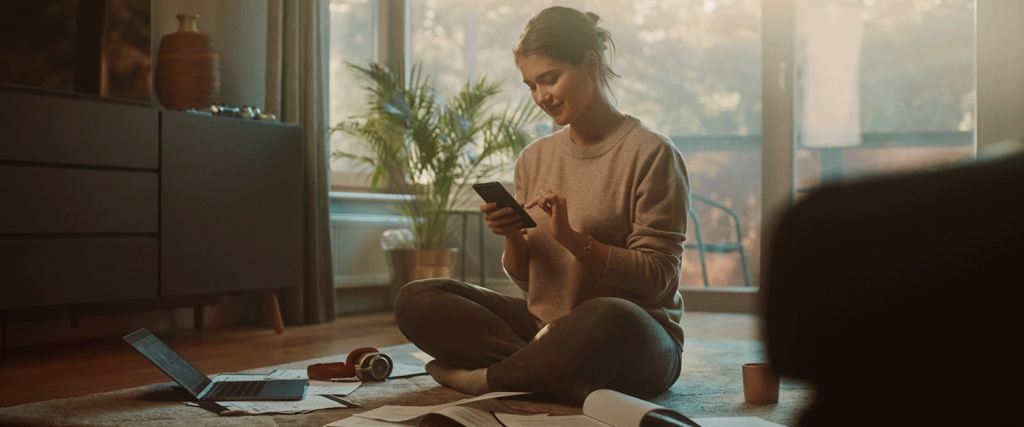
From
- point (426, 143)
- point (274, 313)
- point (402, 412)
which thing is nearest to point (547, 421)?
point (402, 412)

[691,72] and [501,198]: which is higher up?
[691,72]

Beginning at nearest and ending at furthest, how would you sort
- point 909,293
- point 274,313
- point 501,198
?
point 909,293 → point 501,198 → point 274,313

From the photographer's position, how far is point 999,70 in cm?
344

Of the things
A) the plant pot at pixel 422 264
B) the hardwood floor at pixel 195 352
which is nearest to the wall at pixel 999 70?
the hardwood floor at pixel 195 352

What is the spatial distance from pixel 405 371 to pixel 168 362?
23.8 inches

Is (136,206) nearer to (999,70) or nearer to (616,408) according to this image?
(616,408)

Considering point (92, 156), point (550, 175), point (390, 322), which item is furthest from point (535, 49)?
point (390, 322)

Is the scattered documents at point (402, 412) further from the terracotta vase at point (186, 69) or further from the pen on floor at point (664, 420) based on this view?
the terracotta vase at point (186, 69)

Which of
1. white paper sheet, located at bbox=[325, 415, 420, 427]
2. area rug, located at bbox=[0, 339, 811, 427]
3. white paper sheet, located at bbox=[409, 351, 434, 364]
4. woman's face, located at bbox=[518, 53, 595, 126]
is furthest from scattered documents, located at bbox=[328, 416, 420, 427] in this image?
white paper sheet, located at bbox=[409, 351, 434, 364]

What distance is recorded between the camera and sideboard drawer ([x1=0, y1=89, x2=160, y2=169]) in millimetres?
2219

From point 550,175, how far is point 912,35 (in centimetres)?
273

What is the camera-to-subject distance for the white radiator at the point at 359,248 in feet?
12.3

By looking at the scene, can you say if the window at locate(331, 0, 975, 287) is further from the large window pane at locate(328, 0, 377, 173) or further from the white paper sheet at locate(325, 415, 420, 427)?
the white paper sheet at locate(325, 415, 420, 427)

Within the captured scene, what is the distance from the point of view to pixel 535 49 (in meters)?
1.60
